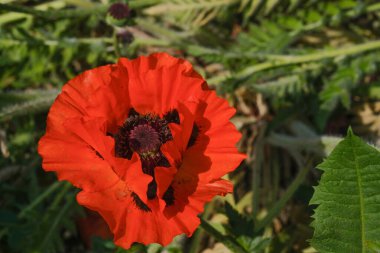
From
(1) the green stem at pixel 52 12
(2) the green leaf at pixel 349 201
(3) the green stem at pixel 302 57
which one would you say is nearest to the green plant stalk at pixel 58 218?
(1) the green stem at pixel 52 12

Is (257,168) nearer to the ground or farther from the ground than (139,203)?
farther from the ground

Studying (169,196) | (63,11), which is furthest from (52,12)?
(169,196)

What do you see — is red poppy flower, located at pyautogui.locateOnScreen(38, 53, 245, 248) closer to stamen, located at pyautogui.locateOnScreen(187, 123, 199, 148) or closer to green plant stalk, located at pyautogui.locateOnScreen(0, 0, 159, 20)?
stamen, located at pyautogui.locateOnScreen(187, 123, 199, 148)

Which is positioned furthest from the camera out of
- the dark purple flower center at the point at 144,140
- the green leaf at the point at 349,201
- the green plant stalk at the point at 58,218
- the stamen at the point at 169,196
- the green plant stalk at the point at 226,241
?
the green plant stalk at the point at 58,218

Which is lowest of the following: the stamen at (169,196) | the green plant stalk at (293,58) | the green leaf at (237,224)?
the green leaf at (237,224)

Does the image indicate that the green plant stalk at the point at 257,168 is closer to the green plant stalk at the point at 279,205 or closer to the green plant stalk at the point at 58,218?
the green plant stalk at the point at 279,205

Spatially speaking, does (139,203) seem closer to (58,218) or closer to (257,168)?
(58,218)

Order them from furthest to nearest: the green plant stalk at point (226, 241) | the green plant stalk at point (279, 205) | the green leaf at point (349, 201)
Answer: the green plant stalk at point (279, 205)
the green plant stalk at point (226, 241)
the green leaf at point (349, 201)
